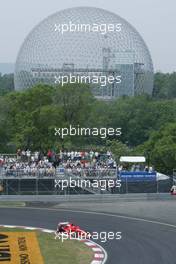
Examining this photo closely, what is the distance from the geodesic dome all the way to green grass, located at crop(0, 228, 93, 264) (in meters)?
51.4

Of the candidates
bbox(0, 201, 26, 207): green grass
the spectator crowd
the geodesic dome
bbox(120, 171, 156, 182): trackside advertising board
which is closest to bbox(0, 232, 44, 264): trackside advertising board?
bbox(0, 201, 26, 207): green grass

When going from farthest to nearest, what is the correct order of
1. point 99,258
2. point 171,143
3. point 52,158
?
point 171,143, point 52,158, point 99,258

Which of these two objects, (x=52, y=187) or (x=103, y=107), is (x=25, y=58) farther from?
(x=52, y=187)

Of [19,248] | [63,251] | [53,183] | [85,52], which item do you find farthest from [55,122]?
[85,52]

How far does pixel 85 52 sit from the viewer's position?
313 ft

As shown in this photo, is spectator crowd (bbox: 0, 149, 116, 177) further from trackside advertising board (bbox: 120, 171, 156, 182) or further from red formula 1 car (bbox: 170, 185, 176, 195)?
red formula 1 car (bbox: 170, 185, 176, 195)

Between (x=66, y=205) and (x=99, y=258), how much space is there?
16.1m

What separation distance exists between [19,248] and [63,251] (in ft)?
6.84

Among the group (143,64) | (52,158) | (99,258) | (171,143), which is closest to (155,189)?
(52,158)

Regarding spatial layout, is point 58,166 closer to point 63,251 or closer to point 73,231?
point 73,231

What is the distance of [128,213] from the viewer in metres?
38.7

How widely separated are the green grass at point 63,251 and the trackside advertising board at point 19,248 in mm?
307

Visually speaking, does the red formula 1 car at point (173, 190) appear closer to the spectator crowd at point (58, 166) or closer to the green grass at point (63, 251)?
the spectator crowd at point (58, 166)

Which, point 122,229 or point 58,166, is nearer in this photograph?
point 122,229
